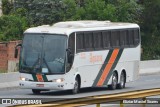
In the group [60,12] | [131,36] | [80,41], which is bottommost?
[60,12]

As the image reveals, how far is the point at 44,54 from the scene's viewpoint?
3148 cm

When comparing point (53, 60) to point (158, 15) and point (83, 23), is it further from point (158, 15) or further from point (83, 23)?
point (158, 15)

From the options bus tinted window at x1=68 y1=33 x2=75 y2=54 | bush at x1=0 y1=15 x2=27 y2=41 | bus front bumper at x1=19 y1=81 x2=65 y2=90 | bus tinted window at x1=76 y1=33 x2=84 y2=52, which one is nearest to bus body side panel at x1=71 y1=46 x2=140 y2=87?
bus tinted window at x1=76 y1=33 x2=84 y2=52

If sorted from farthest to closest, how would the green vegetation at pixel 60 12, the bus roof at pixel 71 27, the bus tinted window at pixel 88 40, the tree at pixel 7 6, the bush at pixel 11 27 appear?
1. the tree at pixel 7 6
2. the green vegetation at pixel 60 12
3. the bush at pixel 11 27
4. the bus tinted window at pixel 88 40
5. the bus roof at pixel 71 27

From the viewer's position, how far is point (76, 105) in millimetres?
14977

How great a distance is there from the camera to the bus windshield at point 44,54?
31.4 meters

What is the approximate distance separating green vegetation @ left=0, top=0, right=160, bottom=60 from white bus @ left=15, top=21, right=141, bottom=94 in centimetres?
1673

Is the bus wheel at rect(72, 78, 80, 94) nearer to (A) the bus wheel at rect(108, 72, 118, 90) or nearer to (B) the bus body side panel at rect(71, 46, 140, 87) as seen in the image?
(B) the bus body side panel at rect(71, 46, 140, 87)

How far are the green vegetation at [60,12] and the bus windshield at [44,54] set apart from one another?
19137mm

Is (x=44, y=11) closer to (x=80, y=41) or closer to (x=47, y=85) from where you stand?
(x=80, y=41)

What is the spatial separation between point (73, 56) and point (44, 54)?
1.27 meters

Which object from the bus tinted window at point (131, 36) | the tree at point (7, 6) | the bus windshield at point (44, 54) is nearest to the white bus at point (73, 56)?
the bus windshield at point (44, 54)

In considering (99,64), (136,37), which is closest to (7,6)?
(136,37)

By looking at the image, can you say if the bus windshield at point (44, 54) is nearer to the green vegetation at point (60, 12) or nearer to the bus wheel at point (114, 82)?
the bus wheel at point (114, 82)
